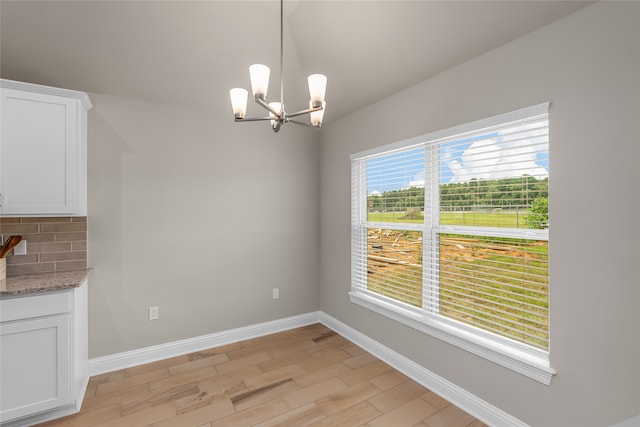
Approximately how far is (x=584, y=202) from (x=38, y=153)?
3488mm

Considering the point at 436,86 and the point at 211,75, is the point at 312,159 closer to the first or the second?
the point at 211,75

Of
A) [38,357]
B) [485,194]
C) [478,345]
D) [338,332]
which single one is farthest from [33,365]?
[485,194]

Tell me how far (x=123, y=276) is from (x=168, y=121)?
1.51m

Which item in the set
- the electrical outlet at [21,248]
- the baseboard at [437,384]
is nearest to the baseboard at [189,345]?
the baseboard at [437,384]

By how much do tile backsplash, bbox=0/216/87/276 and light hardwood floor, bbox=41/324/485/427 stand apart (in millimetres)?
1034

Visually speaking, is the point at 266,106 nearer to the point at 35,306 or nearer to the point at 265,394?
the point at 35,306

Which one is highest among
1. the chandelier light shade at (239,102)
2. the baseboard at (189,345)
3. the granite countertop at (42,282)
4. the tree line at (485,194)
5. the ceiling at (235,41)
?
the ceiling at (235,41)

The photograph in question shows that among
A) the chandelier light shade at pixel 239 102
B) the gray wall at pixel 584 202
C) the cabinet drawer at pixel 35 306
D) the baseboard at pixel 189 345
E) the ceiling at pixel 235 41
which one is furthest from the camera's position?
the baseboard at pixel 189 345

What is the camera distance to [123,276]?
281cm

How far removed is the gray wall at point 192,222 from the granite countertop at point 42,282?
0.34m

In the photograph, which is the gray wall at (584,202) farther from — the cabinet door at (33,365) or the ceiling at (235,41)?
the cabinet door at (33,365)

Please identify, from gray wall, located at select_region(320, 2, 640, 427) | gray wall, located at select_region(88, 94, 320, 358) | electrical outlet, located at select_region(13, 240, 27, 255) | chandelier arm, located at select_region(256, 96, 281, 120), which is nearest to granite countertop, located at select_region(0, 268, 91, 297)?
electrical outlet, located at select_region(13, 240, 27, 255)

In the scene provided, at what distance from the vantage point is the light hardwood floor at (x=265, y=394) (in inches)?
83.6

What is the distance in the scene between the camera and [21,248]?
2.41 meters
